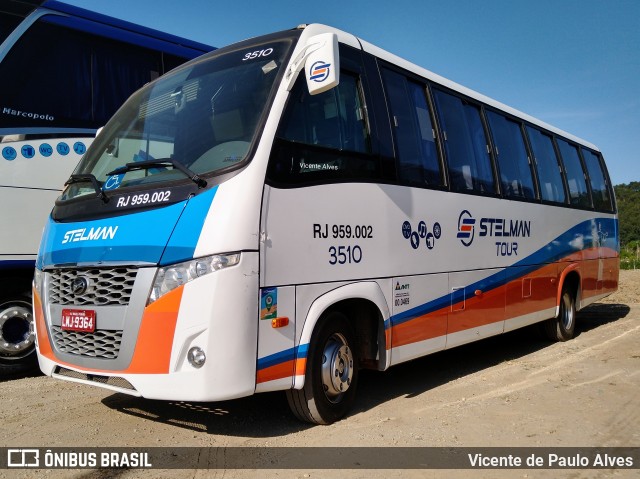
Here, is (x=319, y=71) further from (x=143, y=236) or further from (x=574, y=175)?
(x=574, y=175)

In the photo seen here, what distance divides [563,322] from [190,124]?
7189 millimetres

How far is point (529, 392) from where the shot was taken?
19.2 ft

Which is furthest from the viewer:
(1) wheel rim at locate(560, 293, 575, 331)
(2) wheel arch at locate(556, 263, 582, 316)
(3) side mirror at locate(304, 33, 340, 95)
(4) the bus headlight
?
(1) wheel rim at locate(560, 293, 575, 331)

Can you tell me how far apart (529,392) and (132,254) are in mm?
4129

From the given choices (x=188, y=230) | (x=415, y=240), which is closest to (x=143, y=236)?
(x=188, y=230)

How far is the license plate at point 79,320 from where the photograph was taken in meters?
4.14

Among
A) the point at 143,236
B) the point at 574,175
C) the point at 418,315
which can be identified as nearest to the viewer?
A: the point at 143,236

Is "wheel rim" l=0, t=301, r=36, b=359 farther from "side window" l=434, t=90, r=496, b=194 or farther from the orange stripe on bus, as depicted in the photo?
"side window" l=434, t=90, r=496, b=194

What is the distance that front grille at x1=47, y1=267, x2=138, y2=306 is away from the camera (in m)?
4.01

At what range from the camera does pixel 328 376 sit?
4.62 metres

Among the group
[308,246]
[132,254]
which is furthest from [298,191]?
[132,254]

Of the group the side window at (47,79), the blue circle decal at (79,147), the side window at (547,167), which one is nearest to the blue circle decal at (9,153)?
the side window at (47,79)

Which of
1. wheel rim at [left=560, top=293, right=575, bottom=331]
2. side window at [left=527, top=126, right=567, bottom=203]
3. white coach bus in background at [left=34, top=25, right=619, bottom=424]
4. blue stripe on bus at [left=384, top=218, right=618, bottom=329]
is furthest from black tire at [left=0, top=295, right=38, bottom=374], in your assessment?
wheel rim at [left=560, top=293, right=575, bottom=331]

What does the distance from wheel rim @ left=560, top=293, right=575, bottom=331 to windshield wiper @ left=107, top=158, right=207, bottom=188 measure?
7.22 meters
